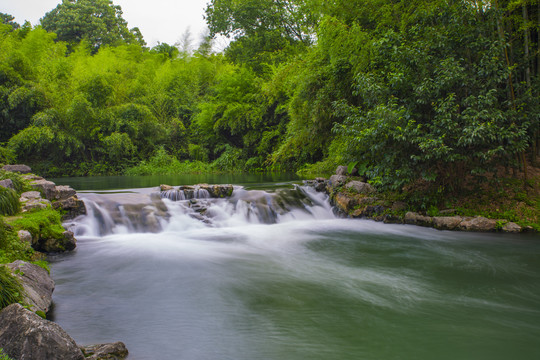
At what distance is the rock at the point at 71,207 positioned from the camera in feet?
25.1

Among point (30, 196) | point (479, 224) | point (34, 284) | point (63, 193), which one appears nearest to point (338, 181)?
point (479, 224)

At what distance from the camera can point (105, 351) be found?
2676mm

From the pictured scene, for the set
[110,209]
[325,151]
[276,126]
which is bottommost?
[110,209]

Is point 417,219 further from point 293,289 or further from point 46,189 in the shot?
point 46,189

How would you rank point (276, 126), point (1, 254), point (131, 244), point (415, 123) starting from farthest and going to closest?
point (276, 126) < point (415, 123) < point (131, 244) < point (1, 254)

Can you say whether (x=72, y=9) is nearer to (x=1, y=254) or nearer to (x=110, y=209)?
(x=110, y=209)

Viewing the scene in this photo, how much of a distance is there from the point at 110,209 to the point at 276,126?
15.1 m

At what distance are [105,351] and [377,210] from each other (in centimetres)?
720

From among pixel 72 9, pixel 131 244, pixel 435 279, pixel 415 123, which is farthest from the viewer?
pixel 72 9

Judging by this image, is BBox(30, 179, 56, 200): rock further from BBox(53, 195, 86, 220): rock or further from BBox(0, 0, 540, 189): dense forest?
BBox(0, 0, 540, 189): dense forest

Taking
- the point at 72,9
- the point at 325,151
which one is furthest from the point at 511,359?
the point at 72,9

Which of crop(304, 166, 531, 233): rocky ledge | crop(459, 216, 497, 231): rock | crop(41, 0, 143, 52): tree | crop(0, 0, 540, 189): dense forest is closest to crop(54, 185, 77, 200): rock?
crop(0, 0, 540, 189): dense forest

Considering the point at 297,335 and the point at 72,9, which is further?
the point at 72,9

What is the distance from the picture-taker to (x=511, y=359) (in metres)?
2.86
